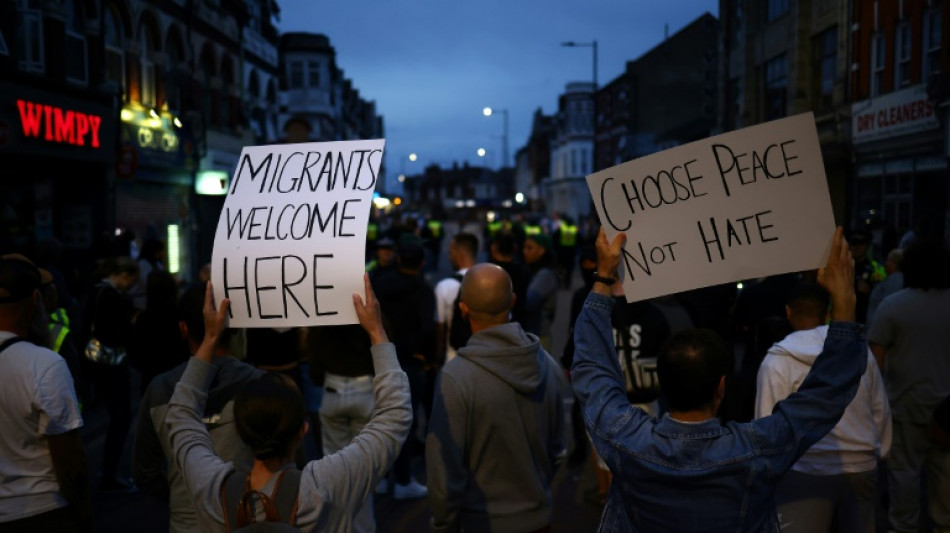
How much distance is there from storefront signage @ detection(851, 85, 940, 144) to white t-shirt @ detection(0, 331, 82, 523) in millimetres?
17738

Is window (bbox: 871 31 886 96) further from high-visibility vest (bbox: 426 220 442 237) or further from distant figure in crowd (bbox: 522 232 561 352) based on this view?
high-visibility vest (bbox: 426 220 442 237)

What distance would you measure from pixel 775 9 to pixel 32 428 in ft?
96.8

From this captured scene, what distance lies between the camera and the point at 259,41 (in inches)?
1259

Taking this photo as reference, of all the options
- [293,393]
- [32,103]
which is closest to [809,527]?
[293,393]

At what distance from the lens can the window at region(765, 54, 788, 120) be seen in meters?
28.3

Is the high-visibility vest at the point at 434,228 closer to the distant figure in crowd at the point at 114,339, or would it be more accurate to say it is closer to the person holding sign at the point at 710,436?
the distant figure in crowd at the point at 114,339

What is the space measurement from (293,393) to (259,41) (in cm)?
3132

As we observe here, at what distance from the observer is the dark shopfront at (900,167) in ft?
58.3

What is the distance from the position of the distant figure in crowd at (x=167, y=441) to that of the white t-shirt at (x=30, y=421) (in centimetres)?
35

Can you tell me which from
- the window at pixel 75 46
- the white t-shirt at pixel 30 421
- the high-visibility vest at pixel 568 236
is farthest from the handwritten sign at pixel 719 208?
the high-visibility vest at pixel 568 236

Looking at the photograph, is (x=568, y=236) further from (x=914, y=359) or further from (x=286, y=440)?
(x=286, y=440)

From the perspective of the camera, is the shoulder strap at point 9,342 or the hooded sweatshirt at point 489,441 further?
the hooded sweatshirt at point 489,441

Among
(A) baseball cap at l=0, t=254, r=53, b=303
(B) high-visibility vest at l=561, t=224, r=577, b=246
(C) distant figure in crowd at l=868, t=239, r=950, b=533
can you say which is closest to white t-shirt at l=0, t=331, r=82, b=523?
(A) baseball cap at l=0, t=254, r=53, b=303

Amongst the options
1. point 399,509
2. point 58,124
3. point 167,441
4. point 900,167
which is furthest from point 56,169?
point 900,167
